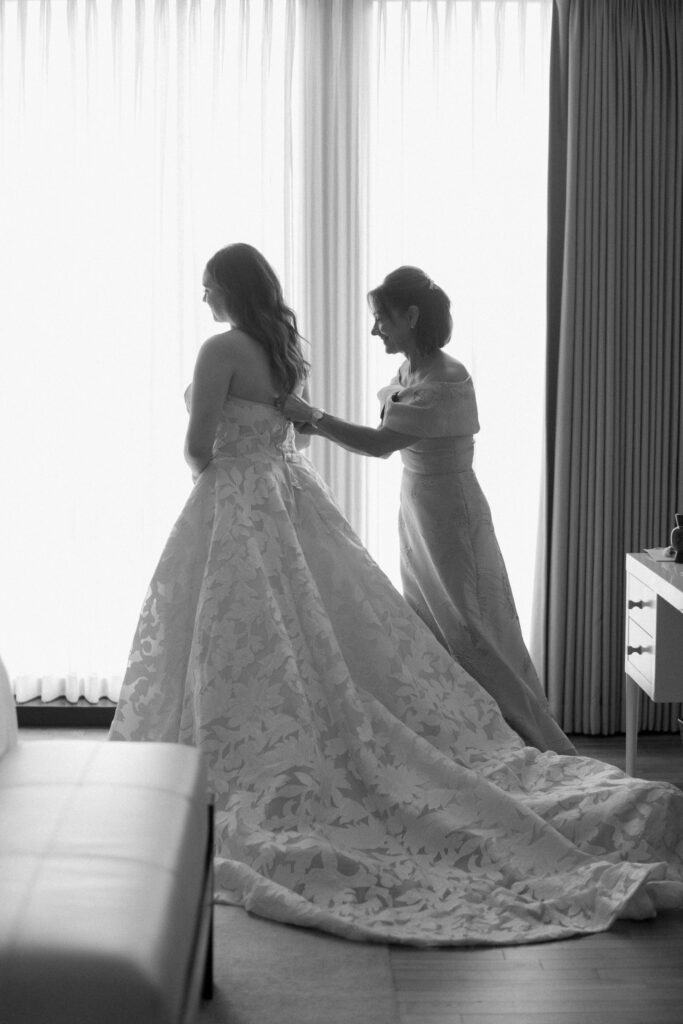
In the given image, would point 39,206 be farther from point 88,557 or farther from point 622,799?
point 622,799

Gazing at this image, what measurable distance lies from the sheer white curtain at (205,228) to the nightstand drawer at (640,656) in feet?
3.13

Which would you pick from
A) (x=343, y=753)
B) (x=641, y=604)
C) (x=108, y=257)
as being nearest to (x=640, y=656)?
(x=641, y=604)

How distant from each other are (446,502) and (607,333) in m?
1.14

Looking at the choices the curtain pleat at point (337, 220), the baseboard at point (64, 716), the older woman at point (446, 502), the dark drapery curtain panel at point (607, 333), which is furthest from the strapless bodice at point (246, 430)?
the baseboard at point (64, 716)

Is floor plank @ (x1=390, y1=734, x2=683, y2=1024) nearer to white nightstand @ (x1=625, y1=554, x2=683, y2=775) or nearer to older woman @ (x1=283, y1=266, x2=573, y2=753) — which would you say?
white nightstand @ (x1=625, y1=554, x2=683, y2=775)

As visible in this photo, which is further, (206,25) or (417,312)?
(206,25)

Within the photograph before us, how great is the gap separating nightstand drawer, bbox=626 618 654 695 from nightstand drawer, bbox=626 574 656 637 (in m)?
0.02

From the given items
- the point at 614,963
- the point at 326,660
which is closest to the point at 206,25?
the point at 326,660

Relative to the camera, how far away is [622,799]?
114 inches

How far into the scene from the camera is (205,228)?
4.34m

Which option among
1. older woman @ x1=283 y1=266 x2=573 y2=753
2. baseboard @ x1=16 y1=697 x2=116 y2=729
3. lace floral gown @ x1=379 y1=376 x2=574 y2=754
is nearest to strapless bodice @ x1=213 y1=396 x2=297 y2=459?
older woman @ x1=283 y1=266 x2=573 y2=753

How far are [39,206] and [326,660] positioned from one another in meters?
2.21

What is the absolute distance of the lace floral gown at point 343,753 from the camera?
2691mm

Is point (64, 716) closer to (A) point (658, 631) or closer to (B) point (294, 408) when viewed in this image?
(B) point (294, 408)
